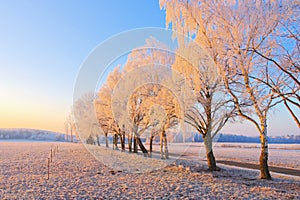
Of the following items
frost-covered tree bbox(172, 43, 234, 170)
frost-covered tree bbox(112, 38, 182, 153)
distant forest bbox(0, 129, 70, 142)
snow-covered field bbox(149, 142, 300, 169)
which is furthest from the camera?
distant forest bbox(0, 129, 70, 142)

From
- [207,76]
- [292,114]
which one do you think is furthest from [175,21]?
[292,114]

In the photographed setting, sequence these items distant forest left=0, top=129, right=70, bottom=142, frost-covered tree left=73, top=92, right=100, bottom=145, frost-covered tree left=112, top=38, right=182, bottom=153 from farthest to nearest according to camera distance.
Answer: distant forest left=0, top=129, right=70, bottom=142 < frost-covered tree left=73, top=92, right=100, bottom=145 < frost-covered tree left=112, top=38, right=182, bottom=153

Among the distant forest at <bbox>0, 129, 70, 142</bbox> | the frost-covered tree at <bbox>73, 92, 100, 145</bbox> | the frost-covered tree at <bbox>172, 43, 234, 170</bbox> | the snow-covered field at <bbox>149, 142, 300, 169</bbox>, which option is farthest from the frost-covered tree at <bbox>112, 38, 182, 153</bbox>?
the distant forest at <bbox>0, 129, 70, 142</bbox>

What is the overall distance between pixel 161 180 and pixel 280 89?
5602 millimetres

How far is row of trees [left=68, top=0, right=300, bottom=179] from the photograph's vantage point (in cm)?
855

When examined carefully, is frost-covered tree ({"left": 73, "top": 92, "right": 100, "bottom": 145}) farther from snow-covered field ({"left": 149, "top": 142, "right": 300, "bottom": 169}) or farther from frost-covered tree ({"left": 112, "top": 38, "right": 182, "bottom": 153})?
snow-covered field ({"left": 149, "top": 142, "right": 300, "bottom": 169})

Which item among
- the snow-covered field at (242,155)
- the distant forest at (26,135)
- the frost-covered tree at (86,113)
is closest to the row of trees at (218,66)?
the snow-covered field at (242,155)

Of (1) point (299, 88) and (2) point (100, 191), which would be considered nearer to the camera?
(2) point (100, 191)

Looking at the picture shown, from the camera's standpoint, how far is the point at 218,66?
10.3 meters

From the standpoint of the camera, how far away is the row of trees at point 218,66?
8.55m

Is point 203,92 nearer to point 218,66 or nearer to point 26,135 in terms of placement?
point 218,66

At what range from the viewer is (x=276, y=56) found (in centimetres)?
855

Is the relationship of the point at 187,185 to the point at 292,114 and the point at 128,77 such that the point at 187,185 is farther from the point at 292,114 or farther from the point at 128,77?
the point at 128,77

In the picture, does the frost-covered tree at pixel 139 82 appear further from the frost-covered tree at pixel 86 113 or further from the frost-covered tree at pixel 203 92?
the frost-covered tree at pixel 86 113
